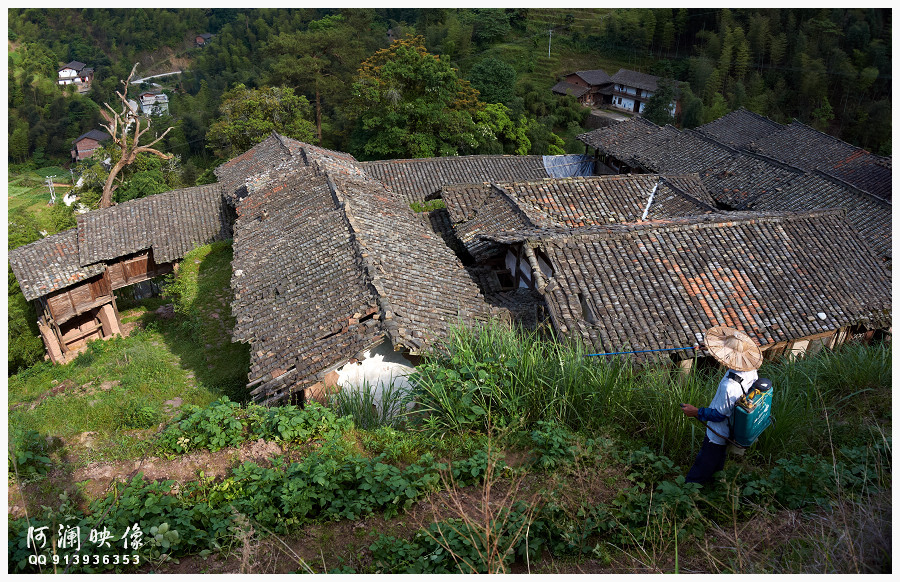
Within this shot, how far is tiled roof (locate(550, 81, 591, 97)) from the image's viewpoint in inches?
1887

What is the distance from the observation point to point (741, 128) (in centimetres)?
2628

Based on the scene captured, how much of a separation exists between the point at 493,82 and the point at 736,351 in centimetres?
3790

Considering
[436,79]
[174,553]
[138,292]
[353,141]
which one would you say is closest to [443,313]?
[174,553]

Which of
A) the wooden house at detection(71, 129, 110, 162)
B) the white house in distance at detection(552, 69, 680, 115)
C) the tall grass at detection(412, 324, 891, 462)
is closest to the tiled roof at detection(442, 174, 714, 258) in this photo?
the tall grass at detection(412, 324, 891, 462)

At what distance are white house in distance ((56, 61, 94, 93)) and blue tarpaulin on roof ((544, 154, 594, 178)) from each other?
282 ft

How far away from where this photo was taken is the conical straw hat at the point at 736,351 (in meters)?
4.69

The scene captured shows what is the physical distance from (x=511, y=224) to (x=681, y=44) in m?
47.0

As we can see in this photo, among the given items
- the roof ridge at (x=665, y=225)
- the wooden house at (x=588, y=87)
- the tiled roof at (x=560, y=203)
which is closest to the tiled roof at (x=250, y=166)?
the tiled roof at (x=560, y=203)

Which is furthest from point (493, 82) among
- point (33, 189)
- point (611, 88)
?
point (33, 189)

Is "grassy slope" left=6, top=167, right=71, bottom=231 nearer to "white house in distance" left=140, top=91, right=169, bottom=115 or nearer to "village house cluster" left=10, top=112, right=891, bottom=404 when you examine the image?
"white house in distance" left=140, top=91, right=169, bottom=115

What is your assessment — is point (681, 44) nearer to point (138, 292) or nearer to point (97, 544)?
point (138, 292)

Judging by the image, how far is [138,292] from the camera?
2270 centimetres

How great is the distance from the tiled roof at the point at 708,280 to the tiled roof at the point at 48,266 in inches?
516

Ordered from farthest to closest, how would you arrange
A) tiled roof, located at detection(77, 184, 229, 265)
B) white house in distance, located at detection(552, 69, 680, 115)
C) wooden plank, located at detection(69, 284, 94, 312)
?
white house in distance, located at detection(552, 69, 680, 115)
tiled roof, located at detection(77, 184, 229, 265)
wooden plank, located at detection(69, 284, 94, 312)
